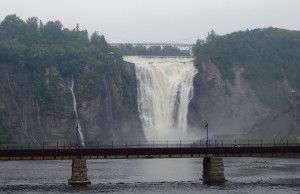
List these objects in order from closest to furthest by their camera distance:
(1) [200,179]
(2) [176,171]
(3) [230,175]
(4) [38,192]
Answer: (4) [38,192]
(1) [200,179]
(3) [230,175]
(2) [176,171]

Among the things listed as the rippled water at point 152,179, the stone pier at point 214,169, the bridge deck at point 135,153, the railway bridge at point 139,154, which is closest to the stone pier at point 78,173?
the railway bridge at point 139,154

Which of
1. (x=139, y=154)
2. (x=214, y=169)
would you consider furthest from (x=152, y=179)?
(x=214, y=169)

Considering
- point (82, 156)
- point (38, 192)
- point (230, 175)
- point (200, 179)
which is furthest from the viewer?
point (230, 175)

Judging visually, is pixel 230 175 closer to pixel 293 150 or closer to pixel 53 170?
pixel 293 150

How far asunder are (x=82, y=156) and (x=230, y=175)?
98.4 ft

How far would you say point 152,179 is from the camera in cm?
12075

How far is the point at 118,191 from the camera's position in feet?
329

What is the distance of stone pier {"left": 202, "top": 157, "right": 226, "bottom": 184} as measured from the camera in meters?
111

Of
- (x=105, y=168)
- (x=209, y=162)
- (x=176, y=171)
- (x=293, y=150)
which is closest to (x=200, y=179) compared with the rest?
(x=209, y=162)

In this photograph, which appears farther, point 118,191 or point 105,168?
point 105,168

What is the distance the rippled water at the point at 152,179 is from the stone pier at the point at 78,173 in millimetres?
1326

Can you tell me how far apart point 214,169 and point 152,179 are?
1272 cm

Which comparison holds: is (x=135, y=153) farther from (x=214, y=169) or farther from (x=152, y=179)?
(x=152, y=179)

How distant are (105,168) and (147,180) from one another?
3097 centimetres
